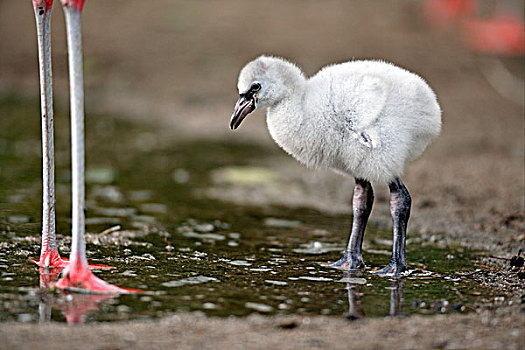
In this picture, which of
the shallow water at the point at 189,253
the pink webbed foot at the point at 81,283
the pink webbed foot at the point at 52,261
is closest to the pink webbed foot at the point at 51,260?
the pink webbed foot at the point at 52,261

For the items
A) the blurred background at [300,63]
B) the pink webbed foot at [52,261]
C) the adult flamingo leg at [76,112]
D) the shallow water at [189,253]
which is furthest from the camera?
the blurred background at [300,63]

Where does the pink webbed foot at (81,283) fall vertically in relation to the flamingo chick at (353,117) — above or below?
below

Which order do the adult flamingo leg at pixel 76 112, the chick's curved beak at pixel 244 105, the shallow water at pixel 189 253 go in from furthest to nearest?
1. the chick's curved beak at pixel 244 105
2. the shallow water at pixel 189 253
3. the adult flamingo leg at pixel 76 112

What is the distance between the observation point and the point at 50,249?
17.3ft

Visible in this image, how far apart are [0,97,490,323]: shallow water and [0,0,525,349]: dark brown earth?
274mm

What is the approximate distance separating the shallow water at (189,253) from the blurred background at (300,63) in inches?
35.0

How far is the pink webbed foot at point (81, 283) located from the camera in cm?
469

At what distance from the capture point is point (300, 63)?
530 inches

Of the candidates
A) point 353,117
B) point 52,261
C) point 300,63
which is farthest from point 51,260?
point 300,63

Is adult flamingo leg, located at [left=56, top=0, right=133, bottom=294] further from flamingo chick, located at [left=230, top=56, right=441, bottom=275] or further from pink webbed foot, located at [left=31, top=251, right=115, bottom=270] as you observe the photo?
flamingo chick, located at [left=230, top=56, right=441, bottom=275]

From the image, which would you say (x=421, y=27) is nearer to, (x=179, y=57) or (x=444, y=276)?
(x=179, y=57)

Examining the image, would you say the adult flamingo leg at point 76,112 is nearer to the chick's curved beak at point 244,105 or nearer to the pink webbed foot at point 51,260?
the pink webbed foot at point 51,260

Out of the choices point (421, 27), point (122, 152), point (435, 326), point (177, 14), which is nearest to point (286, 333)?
point (435, 326)

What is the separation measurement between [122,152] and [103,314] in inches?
234
